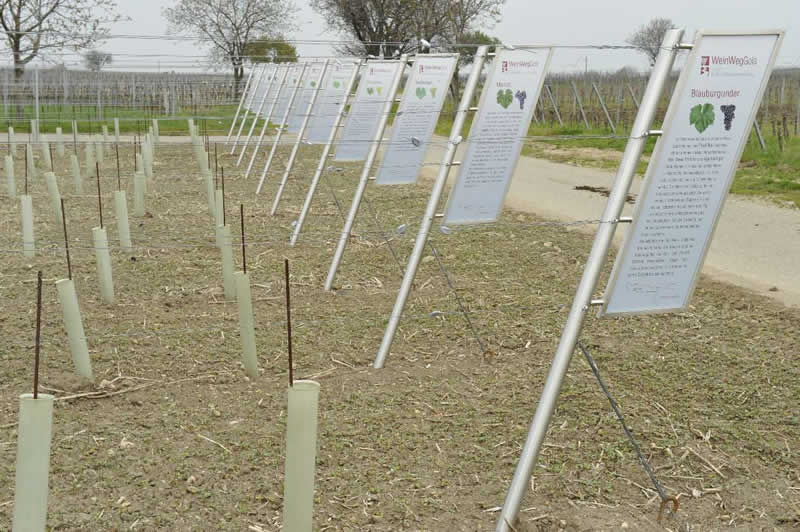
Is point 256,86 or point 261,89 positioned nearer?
point 256,86

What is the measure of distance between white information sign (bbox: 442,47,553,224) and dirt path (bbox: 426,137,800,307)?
2689 millimetres

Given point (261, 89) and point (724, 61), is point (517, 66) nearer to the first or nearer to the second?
point (724, 61)

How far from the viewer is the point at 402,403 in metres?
4.64

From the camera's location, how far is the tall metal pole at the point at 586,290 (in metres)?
3.21

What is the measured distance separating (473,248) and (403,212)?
8.90 feet

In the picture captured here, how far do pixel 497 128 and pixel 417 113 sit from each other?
4.79 feet

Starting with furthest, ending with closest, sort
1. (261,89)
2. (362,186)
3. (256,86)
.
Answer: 1. (261,89)
2. (256,86)
3. (362,186)

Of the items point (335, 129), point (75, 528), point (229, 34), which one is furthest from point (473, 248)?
point (229, 34)

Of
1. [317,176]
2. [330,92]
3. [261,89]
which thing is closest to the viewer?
[317,176]

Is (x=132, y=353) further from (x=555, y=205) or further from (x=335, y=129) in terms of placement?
(x=555, y=205)

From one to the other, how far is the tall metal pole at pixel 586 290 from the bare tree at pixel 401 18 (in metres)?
26.0

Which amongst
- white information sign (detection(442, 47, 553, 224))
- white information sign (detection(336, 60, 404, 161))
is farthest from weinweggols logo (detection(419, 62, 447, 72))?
white information sign (detection(336, 60, 404, 161))

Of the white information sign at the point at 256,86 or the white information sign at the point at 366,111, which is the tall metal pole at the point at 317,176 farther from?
the white information sign at the point at 256,86

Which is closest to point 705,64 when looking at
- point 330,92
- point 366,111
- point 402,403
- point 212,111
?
point 402,403
